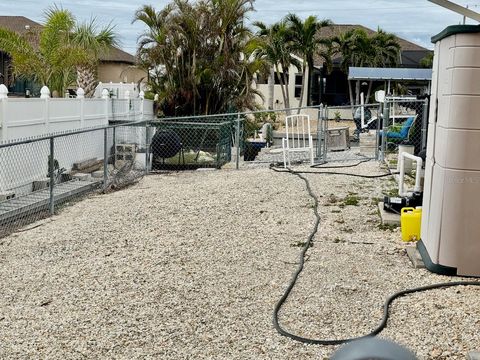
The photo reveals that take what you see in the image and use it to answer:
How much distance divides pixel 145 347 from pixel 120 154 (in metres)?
8.91

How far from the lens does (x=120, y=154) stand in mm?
12906

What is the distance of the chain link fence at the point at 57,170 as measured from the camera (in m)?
9.20

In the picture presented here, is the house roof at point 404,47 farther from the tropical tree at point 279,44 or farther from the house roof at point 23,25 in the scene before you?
the house roof at point 23,25

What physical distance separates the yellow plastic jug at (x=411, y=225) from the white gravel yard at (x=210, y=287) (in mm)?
156

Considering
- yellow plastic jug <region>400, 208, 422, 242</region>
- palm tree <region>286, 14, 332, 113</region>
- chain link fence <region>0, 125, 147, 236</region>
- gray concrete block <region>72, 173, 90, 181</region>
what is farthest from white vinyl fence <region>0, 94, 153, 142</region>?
palm tree <region>286, 14, 332, 113</region>

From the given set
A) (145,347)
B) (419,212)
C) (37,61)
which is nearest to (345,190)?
(419,212)

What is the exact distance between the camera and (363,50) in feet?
131

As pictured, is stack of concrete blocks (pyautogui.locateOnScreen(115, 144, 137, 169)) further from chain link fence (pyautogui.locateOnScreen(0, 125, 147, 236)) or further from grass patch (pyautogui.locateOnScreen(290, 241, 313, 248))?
grass patch (pyautogui.locateOnScreen(290, 241, 313, 248))

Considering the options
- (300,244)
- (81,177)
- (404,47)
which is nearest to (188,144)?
(81,177)

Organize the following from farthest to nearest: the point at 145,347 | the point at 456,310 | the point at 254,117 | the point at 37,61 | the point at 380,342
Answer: the point at 254,117 → the point at 37,61 → the point at 456,310 → the point at 145,347 → the point at 380,342

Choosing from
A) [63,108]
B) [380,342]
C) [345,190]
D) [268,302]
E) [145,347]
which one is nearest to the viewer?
[380,342]

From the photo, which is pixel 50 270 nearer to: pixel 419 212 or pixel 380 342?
pixel 419 212

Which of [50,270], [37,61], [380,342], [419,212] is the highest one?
[37,61]

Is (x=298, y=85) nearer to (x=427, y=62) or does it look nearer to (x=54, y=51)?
(x=427, y=62)
